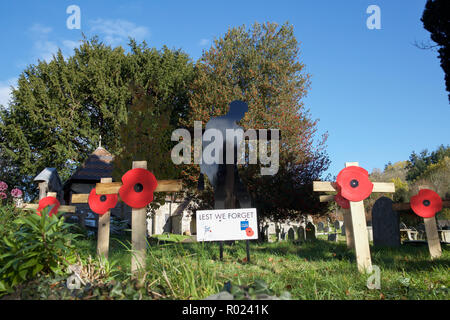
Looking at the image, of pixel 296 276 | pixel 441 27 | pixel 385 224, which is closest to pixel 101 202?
pixel 296 276

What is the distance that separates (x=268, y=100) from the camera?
1875 centimetres

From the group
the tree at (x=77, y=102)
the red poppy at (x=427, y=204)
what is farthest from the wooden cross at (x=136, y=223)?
the tree at (x=77, y=102)

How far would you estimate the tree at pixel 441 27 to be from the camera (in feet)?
36.8

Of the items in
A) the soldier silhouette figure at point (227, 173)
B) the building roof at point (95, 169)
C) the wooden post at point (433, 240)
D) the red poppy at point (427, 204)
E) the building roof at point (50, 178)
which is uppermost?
the building roof at point (95, 169)

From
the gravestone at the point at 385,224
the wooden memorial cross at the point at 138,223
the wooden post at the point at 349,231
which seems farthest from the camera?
the gravestone at the point at 385,224

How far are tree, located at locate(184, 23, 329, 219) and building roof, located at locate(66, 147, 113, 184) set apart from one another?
641 centimetres

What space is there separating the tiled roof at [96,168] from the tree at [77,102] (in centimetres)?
170

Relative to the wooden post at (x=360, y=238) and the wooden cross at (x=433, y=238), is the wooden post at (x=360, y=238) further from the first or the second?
the wooden cross at (x=433, y=238)

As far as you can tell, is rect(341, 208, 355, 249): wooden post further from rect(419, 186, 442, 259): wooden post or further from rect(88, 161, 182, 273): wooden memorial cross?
rect(88, 161, 182, 273): wooden memorial cross

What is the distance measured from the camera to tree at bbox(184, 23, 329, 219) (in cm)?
1337

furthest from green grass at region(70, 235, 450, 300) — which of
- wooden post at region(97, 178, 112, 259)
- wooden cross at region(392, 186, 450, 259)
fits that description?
wooden post at region(97, 178, 112, 259)

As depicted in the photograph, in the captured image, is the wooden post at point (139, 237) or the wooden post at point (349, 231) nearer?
the wooden post at point (139, 237)
